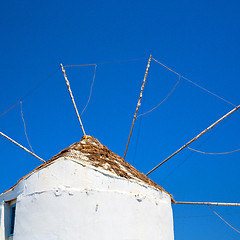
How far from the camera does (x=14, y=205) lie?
11.2m

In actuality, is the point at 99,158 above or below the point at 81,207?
above

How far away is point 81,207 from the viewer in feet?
32.8

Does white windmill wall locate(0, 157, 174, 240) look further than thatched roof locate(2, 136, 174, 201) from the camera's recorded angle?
No

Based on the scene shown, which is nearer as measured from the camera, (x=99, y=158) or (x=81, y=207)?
(x=81, y=207)

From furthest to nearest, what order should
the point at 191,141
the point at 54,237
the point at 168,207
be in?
the point at 191,141 → the point at 168,207 → the point at 54,237

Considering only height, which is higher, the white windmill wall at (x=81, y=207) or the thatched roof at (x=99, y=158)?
the thatched roof at (x=99, y=158)

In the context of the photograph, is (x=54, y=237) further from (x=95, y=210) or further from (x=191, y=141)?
(x=191, y=141)

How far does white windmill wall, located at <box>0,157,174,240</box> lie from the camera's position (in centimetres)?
991

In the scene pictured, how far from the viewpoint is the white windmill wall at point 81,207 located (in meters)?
9.91

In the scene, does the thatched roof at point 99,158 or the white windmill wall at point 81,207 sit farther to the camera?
the thatched roof at point 99,158

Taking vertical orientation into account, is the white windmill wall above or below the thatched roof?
below

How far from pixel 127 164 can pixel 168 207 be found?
1736 mm

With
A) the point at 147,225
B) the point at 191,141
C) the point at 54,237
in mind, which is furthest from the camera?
the point at 191,141

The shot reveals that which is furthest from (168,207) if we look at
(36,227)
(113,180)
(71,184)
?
(36,227)
